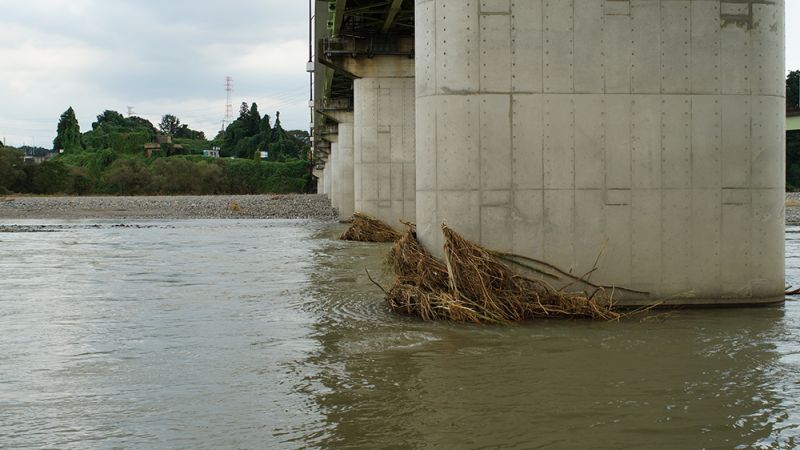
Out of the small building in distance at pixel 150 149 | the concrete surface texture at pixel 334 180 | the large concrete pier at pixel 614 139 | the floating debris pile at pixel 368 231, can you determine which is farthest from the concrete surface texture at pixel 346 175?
the small building in distance at pixel 150 149

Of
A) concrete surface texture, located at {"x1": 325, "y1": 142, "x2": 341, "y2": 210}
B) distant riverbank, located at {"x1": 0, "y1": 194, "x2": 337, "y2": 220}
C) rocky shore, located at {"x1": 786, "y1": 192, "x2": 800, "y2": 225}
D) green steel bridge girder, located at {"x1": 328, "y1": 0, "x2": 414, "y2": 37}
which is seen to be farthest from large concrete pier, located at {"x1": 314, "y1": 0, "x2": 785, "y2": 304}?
distant riverbank, located at {"x1": 0, "y1": 194, "x2": 337, "y2": 220}

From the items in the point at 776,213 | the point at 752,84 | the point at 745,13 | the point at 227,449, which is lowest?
the point at 227,449

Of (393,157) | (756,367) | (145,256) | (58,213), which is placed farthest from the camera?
(58,213)

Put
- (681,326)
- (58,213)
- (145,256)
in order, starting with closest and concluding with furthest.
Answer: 1. (681,326)
2. (145,256)
3. (58,213)

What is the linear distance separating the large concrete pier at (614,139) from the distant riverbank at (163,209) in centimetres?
4546

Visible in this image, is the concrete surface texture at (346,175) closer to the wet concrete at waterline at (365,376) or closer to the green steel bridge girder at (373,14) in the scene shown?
the green steel bridge girder at (373,14)

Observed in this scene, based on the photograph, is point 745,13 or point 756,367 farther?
point 745,13

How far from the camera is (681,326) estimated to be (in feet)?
38.8

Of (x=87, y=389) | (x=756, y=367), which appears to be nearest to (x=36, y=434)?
(x=87, y=389)

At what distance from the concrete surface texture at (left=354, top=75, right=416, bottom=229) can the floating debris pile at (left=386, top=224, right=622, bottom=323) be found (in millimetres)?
25069

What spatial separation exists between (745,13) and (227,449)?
10.7 meters

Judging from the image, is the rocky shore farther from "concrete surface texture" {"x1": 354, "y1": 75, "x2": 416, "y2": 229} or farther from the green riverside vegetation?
the green riverside vegetation

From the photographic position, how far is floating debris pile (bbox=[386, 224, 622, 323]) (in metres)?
12.4

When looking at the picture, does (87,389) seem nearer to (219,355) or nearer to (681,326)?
(219,355)
